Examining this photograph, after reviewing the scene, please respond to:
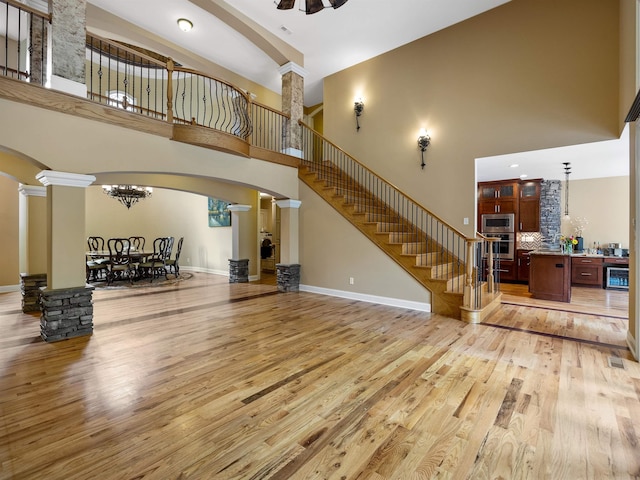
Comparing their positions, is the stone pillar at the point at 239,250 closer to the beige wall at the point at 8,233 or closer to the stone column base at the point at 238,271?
the stone column base at the point at 238,271

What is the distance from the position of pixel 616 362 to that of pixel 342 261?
168 inches

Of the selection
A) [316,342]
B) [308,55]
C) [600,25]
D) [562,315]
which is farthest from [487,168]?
[316,342]

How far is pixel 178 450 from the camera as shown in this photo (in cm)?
186

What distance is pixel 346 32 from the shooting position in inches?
260

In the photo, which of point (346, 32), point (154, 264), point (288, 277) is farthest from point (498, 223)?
point (154, 264)

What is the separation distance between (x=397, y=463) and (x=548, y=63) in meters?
6.51

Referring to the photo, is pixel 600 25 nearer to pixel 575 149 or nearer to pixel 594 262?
pixel 575 149

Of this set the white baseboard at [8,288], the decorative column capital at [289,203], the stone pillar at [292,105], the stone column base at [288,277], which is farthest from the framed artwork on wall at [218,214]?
the white baseboard at [8,288]

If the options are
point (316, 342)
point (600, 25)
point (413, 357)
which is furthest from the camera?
point (600, 25)

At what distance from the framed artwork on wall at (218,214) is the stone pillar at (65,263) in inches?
223

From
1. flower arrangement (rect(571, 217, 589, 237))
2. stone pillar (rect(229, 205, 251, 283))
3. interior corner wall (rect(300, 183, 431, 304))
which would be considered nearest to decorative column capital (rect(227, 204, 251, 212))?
stone pillar (rect(229, 205, 251, 283))

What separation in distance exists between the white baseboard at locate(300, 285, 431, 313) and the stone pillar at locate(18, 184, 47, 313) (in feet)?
16.1

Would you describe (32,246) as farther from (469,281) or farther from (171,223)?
(469,281)


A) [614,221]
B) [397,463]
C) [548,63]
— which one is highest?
[548,63]
